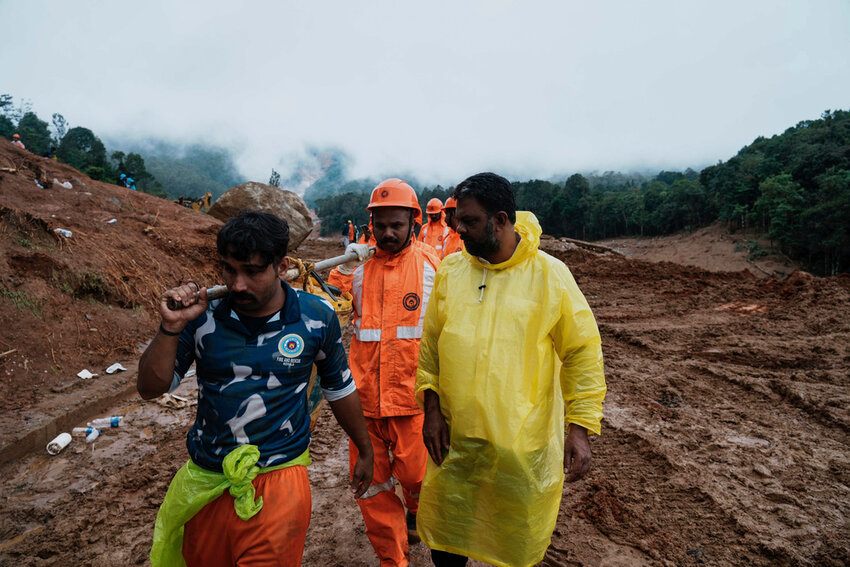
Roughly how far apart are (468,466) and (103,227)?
8549mm

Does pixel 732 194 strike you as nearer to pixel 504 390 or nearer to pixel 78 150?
pixel 504 390

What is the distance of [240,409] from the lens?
144 centimetres

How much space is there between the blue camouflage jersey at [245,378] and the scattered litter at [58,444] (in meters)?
3.34

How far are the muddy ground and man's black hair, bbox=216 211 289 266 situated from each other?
2.00 m

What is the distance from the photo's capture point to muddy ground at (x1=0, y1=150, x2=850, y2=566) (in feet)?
8.62

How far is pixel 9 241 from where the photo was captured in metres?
5.67

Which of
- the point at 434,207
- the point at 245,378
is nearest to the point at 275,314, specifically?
the point at 245,378

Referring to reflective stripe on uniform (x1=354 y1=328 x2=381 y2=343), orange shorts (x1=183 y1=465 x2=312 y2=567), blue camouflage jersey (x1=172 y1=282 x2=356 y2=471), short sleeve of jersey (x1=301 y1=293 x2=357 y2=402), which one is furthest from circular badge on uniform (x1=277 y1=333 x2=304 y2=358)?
reflective stripe on uniform (x1=354 y1=328 x2=381 y2=343)

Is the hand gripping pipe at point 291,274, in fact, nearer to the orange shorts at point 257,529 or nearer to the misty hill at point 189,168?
the orange shorts at point 257,529

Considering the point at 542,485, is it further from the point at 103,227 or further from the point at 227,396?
the point at 103,227

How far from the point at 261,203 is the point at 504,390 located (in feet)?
48.6

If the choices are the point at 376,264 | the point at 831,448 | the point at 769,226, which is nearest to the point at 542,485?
the point at 376,264

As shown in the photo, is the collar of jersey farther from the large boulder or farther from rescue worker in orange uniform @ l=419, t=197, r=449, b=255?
the large boulder

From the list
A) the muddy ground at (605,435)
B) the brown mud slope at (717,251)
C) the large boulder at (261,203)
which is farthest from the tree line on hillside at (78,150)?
the brown mud slope at (717,251)
